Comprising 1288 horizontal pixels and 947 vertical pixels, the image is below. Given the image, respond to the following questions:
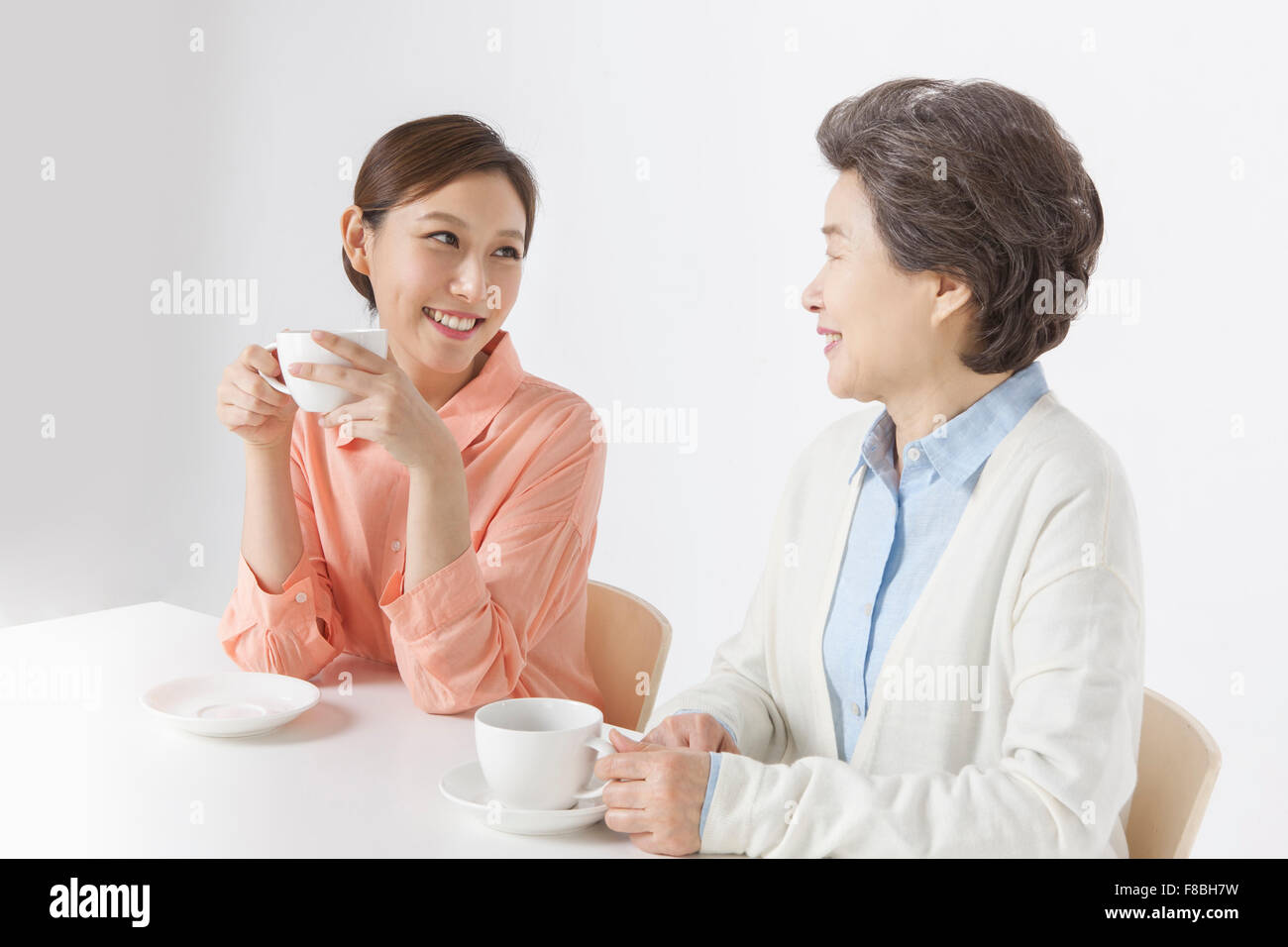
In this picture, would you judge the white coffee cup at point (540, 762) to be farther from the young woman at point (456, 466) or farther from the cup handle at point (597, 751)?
the young woman at point (456, 466)

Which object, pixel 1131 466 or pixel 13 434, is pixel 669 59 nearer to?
pixel 1131 466

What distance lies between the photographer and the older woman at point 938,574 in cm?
99

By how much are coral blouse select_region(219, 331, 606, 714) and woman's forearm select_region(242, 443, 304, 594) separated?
0.06 feet

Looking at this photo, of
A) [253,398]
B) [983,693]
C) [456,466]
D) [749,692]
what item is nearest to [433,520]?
[456,466]

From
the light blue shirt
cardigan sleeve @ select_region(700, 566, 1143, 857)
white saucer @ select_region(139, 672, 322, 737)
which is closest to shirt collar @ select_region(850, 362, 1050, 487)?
the light blue shirt

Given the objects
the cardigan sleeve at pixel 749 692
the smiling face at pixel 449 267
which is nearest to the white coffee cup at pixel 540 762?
the cardigan sleeve at pixel 749 692

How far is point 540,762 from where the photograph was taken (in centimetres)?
99

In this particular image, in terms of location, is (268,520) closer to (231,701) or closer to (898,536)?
(231,701)

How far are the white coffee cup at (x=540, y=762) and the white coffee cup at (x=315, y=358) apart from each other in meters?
0.45

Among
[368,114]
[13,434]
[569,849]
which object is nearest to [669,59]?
[368,114]

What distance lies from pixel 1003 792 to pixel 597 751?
35cm

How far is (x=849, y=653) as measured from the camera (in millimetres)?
1262

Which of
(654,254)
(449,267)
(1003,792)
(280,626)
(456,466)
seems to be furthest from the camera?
(654,254)
